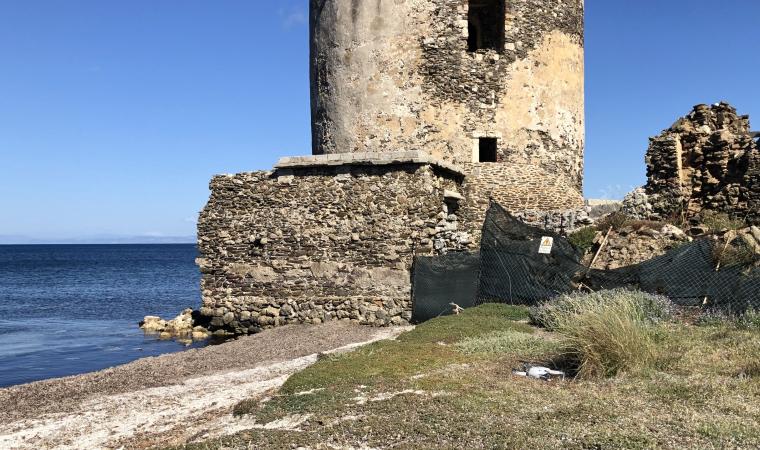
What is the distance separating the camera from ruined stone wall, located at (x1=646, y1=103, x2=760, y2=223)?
18000 mm

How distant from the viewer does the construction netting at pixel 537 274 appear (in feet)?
40.3

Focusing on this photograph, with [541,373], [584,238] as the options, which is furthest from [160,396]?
[584,238]

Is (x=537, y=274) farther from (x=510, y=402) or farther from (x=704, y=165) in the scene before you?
(x=704, y=165)

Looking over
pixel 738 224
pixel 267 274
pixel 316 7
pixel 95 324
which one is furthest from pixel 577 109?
pixel 95 324

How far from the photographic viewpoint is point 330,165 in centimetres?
1603

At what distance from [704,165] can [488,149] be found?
6.22 meters

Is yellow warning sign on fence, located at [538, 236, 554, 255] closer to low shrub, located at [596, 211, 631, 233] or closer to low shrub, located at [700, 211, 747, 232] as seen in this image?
low shrub, located at [596, 211, 631, 233]

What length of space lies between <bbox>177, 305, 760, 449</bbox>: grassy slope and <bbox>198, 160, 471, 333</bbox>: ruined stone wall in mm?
5931

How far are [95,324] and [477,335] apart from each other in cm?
1897

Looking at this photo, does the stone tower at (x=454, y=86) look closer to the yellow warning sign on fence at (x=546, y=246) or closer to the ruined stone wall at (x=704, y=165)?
the ruined stone wall at (x=704, y=165)

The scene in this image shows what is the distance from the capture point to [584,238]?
16.7 metres

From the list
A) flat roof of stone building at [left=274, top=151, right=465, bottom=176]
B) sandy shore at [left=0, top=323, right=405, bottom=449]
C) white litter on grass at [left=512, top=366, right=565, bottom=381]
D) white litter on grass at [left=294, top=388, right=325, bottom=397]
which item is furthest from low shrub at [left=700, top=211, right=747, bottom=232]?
white litter on grass at [left=294, top=388, right=325, bottom=397]

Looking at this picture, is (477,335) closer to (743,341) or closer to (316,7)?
(743,341)

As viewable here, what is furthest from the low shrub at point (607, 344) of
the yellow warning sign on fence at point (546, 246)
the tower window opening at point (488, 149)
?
the tower window opening at point (488, 149)
